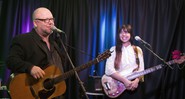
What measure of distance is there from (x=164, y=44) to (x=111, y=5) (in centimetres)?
122

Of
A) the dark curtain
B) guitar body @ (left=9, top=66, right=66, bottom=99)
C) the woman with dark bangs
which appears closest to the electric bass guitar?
guitar body @ (left=9, top=66, right=66, bottom=99)

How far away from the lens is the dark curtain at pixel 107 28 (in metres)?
4.78

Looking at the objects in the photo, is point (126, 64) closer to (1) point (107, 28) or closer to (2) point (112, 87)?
(2) point (112, 87)

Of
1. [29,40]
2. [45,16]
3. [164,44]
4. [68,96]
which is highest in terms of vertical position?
[45,16]

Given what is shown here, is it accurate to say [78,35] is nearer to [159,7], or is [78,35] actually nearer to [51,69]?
[159,7]

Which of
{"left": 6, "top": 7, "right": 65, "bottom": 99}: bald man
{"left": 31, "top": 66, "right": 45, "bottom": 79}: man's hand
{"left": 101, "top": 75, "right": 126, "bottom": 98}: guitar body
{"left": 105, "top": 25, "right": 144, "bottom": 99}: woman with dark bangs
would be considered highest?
{"left": 6, "top": 7, "right": 65, "bottom": 99}: bald man

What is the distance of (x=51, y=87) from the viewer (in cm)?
289

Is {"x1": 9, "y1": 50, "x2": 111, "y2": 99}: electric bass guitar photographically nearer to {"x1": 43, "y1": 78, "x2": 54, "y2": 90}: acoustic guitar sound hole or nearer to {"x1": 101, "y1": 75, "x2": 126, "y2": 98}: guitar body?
{"x1": 43, "y1": 78, "x2": 54, "y2": 90}: acoustic guitar sound hole

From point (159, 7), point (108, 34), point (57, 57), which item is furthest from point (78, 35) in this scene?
point (57, 57)

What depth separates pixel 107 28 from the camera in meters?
5.24

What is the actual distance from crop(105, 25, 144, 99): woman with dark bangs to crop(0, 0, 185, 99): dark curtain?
2.48 ft

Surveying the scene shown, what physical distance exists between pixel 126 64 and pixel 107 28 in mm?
1378

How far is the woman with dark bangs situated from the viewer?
3934mm

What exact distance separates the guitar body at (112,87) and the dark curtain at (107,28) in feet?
2.37
